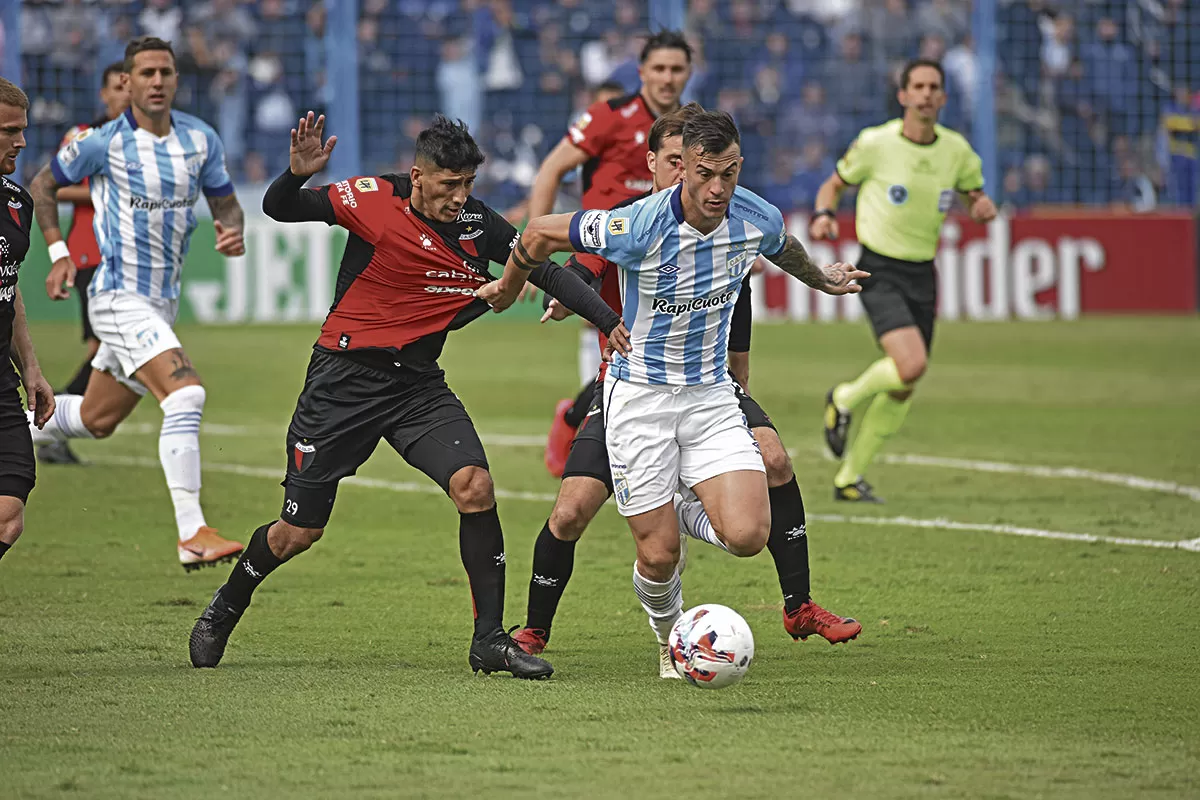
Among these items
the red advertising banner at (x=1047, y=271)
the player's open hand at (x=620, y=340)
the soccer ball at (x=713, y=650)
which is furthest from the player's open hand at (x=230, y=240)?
the red advertising banner at (x=1047, y=271)

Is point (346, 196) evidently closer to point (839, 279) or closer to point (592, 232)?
point (592, 232)

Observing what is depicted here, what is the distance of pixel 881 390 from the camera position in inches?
388

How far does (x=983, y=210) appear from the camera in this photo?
951cm

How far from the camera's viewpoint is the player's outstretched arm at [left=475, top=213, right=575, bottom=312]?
5.69m

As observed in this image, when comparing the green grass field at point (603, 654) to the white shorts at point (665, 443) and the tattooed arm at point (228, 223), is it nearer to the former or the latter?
the white shorts at point (665, 443)

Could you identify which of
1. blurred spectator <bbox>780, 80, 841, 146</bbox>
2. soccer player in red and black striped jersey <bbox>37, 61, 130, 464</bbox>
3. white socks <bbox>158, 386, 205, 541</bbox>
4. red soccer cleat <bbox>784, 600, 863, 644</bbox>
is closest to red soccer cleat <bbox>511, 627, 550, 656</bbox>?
red soccer cleat <bbox>784, 600, 863, 644</bbox>

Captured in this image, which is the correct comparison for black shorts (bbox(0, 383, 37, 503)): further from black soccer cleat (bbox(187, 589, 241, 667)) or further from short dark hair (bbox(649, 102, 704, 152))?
short dark hair (bbox(649, 102, 704, 152))

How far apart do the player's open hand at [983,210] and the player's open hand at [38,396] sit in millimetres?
5294

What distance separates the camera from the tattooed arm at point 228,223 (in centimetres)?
786

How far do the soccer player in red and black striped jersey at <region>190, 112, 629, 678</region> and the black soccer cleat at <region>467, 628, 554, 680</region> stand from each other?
0.01 m

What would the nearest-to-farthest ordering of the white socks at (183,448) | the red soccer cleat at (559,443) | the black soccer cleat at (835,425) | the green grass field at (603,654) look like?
the green grass field at (603,654), the white socks at (183,448), the red soccer cleat at (559,443), the black soccer cleat at (835,425)

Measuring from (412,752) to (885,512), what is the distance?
16.9 feet

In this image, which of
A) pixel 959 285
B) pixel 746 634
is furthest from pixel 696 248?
pixel 959 285

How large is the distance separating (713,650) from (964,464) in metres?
6.25
